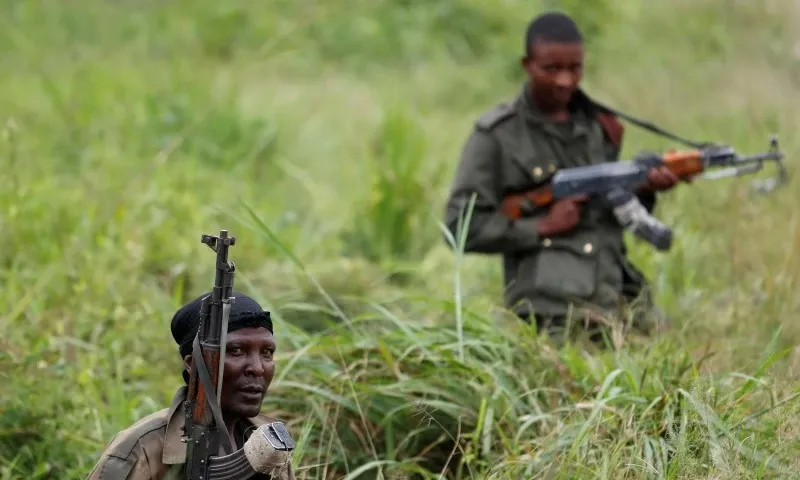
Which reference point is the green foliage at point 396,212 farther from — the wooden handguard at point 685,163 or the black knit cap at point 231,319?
the black knit cap at point 231,319

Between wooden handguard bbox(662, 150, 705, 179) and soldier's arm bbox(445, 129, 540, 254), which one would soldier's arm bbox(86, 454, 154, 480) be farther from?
wooden handguard bbox(662, 150, 705, 179)

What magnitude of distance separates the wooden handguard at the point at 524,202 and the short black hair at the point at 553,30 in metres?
0.53

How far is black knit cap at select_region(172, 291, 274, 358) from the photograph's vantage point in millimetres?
3713

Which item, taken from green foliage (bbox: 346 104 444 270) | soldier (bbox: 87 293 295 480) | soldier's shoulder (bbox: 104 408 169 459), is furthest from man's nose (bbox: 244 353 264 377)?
green foliage (bbox: 346 104 444 270)

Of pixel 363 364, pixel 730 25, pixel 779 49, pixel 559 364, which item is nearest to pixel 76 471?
pixel 363 364

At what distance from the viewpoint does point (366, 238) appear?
8.27 meters

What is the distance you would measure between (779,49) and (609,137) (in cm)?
615

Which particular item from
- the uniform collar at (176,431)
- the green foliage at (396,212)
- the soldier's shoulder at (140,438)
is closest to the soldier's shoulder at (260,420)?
the uniform collar at (176,431)

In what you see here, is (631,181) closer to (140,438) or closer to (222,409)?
(222,409)

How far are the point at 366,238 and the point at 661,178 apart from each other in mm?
2706

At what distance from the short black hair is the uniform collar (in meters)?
2.38

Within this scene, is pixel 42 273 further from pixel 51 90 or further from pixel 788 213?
pixel 788 213

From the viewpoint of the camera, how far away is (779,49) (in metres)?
11.8

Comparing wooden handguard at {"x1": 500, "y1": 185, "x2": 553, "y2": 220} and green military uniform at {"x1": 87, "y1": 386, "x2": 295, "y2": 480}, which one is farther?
wooden handguard at {"x1": 500, "y1": 185, "x2": 553, "y2": 220}
